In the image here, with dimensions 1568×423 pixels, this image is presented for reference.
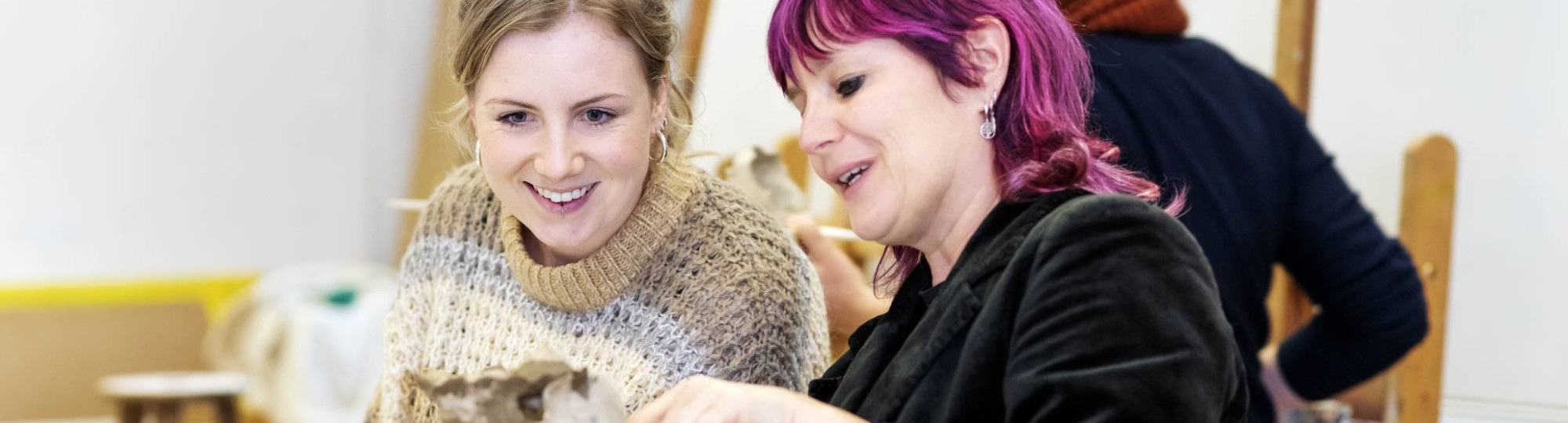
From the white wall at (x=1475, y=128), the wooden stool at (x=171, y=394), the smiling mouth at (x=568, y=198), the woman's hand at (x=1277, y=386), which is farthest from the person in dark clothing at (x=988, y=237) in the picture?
the wooden stool at (x=171, y=394)

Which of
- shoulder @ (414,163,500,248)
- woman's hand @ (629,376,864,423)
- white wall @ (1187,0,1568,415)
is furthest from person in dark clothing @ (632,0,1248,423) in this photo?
white wall @ (1187,0,1568,415)

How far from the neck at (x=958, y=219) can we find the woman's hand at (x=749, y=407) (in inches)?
6.1

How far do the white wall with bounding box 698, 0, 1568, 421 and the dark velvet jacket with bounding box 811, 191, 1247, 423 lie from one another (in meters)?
1.37

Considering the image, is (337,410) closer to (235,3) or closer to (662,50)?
(235,3)

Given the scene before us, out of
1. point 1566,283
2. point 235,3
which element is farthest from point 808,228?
point 235,3

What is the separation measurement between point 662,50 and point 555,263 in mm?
197

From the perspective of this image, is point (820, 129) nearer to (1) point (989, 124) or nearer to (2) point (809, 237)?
(1) point (989, 124)

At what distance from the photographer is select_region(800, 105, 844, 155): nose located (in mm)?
869

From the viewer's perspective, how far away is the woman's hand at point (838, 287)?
123 cm

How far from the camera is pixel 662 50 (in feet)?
3.81

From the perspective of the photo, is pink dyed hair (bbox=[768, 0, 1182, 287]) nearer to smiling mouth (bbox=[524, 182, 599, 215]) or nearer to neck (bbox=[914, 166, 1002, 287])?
neck (bbox=[914, 166, 1002, 287])

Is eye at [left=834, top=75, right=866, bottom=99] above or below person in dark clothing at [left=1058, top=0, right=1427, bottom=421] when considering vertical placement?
above

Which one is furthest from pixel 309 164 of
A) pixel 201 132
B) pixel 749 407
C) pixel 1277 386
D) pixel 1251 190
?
pixel 749 407

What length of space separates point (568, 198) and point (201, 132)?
3053 millimetres
